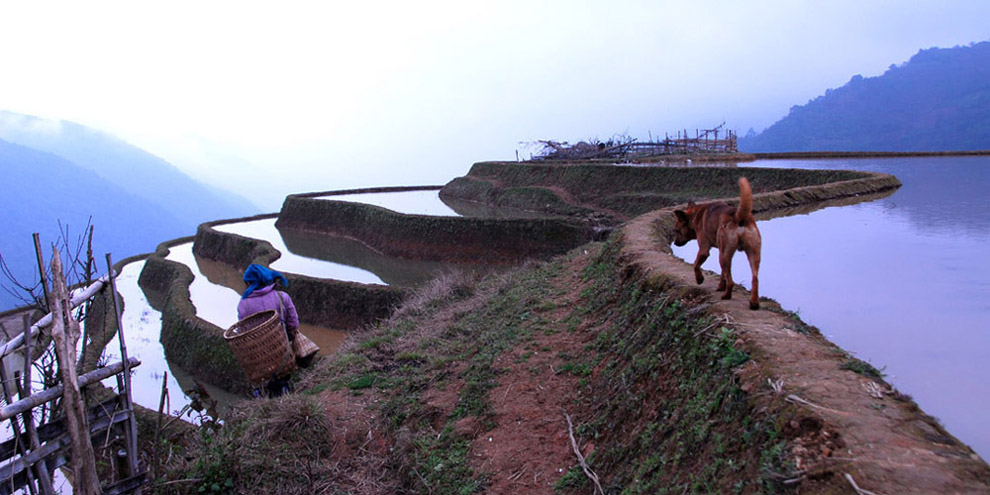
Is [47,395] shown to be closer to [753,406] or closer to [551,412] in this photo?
[551,412]

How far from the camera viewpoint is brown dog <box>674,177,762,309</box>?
389 centimetres

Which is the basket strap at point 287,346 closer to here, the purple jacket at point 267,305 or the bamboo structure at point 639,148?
the purple jacket at point 267,305

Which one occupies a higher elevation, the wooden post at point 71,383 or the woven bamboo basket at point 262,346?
the wooden post at point 71,383

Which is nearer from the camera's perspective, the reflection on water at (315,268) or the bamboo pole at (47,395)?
the bamboo pole at (47,395)

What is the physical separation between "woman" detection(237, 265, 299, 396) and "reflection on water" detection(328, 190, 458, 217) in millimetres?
17294

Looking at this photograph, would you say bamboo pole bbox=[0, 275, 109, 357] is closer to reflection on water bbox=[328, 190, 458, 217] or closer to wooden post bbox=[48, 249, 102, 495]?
wooden post bbox=[48, 249, 102, 495]

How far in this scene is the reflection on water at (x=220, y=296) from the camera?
14.1 meters

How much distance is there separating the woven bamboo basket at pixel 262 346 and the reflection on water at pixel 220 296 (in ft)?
16.8

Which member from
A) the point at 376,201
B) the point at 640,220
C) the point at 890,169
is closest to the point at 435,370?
the point at 640,220

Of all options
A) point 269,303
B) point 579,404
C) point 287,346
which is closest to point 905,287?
point 579,404

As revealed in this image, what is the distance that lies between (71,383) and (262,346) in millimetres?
3164

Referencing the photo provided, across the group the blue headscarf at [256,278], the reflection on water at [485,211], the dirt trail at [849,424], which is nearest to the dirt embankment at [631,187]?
the reflection on water at [485,211]

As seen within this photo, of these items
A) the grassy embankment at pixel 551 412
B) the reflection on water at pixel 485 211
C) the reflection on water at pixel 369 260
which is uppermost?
the grassy embankment at pixel 551 412

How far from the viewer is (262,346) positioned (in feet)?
20.5
